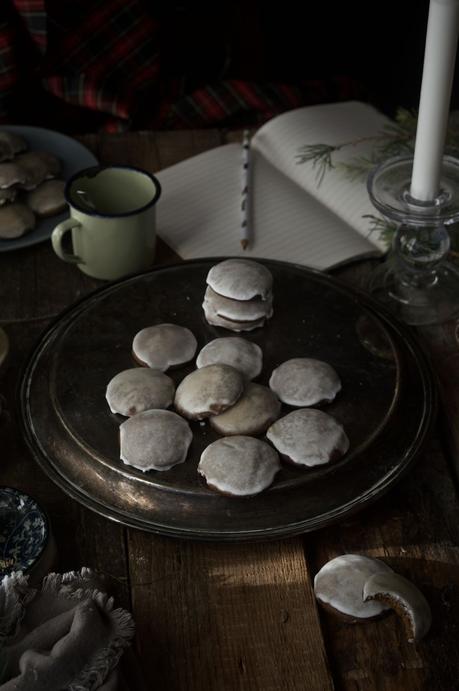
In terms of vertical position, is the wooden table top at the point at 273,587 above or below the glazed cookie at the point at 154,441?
below

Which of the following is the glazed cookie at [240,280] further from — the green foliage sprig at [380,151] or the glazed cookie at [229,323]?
the green foliage sprig at [380,151]

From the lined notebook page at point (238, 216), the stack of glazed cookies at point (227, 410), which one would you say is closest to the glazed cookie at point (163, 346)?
the stack of glazed cookies at point (227, 410)

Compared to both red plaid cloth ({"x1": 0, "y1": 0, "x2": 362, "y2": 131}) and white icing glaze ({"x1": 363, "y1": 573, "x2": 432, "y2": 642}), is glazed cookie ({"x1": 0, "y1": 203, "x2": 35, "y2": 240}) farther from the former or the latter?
white icing glaze ({"x1": 363, "y1": 573, "x2": 432, "y2": 642})

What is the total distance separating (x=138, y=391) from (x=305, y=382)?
142 mm

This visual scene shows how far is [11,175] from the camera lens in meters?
0.99

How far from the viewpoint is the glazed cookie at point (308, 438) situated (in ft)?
2.33

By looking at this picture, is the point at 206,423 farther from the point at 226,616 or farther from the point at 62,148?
the point at 62,148

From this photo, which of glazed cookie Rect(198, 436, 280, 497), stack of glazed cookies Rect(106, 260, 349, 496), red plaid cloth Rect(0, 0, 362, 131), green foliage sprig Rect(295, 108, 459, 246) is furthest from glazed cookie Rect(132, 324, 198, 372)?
red plaid cloth Rect(0, 0, 362, 131)

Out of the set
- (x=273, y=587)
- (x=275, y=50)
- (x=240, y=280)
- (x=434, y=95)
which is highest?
(x=434, y=95)

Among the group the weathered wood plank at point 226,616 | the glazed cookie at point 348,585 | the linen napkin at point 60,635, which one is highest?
the linen napkin at point 60,635

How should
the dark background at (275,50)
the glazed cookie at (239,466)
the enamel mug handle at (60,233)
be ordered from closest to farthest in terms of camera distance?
the glazed cookie at (239,466) < the enamel mug handle at (60,233) < the dark background at (275,50)

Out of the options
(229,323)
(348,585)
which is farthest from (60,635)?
(229,323)

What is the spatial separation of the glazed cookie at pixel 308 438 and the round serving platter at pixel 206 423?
0.03ft

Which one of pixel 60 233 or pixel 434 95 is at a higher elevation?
pixel 434 95
